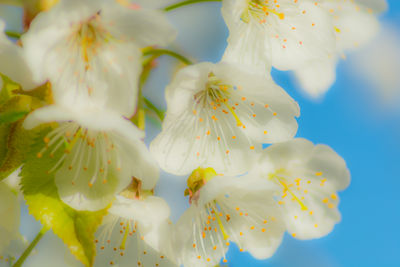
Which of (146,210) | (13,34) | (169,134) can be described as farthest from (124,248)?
(13,34)

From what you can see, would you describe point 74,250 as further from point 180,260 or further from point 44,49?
point 44,49

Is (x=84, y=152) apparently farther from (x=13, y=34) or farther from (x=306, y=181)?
(x=306, y=181)

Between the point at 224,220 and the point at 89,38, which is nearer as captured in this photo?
the point at 89,38

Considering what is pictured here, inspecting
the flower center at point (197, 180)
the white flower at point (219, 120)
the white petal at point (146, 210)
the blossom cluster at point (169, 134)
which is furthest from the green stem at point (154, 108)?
the white petal at point (146, 210)

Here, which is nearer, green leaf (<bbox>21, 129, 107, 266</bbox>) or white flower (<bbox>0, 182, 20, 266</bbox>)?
green leaf (<bbox>21, 129, 107, 266</bbox>)

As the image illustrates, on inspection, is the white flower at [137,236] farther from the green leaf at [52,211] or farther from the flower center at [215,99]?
the flower center at [215,99]

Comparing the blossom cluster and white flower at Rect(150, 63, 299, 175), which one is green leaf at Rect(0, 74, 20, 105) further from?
white flower at Rect(150, 63, 299, 175)

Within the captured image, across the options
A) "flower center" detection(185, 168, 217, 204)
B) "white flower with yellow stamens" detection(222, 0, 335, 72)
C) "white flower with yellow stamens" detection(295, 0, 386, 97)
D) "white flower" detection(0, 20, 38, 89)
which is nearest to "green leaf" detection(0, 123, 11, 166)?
"white flower" detection(0, 20, 38, 89)
